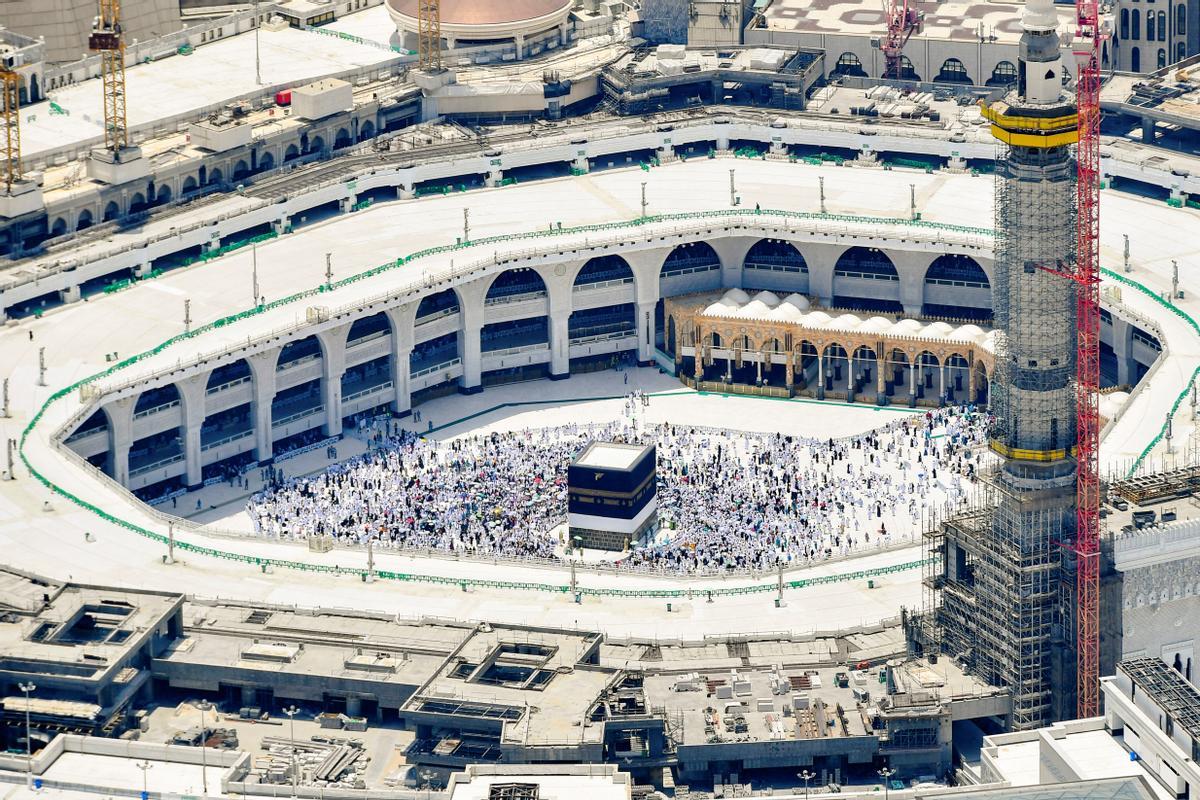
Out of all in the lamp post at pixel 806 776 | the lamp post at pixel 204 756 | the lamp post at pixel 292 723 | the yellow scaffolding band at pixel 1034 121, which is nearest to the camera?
the lamp post at pixel 204 756

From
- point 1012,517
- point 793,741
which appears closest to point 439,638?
point 793,741

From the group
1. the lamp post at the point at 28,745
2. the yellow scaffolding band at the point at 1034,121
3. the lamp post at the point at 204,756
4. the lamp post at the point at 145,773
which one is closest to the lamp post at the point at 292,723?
the lamp post at the point at 204,756

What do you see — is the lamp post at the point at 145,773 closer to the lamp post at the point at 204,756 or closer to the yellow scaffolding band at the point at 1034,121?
the lamp post at the point at 204,756

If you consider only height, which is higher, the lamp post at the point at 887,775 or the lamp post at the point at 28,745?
the lamp post at the point at 28,745

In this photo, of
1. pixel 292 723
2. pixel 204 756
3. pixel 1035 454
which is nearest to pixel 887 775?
pixel 1035 454

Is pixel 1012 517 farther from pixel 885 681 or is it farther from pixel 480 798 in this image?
pixel 480 798

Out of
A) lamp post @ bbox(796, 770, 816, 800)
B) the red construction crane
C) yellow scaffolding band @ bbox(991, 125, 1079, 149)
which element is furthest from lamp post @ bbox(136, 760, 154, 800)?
yellow scaffolding band @ bbox(991, 125, 1079, 149)

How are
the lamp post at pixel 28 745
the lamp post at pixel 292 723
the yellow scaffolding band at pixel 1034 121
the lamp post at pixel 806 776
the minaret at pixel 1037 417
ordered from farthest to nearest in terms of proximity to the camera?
1. the minaret at pixel 1037 417
2. the yellow scaffolding band at pixel 1034 121
3. the lamp post at pixel 292 723
4. the lamp post at pixel 806 776
5. the lamp post at pixel 28 745
